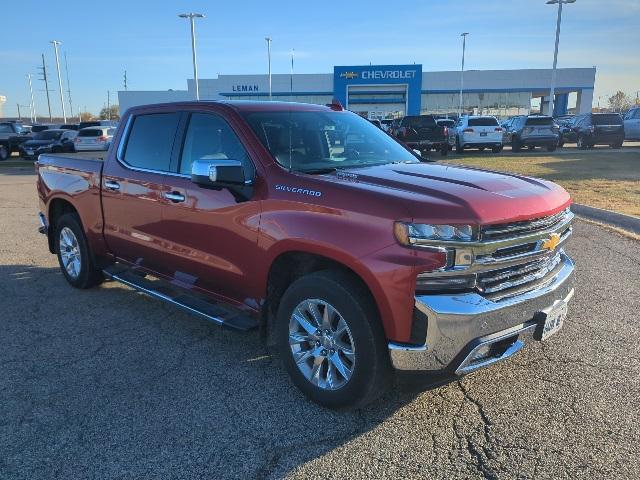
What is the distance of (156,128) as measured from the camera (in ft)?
16.1

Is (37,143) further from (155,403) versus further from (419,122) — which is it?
(155,403)

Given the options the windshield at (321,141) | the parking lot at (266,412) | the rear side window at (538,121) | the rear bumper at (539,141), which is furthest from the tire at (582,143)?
the windshield at (321,141)

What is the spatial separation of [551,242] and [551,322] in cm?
50

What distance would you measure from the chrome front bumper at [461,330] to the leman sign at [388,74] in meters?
52.3

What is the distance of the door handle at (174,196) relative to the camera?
432 centimetres

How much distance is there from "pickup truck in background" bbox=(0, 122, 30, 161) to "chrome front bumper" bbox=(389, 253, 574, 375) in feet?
103

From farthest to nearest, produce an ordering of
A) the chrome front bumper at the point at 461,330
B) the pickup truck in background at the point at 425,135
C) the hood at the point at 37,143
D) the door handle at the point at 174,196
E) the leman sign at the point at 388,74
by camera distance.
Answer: the leman sign at the point at 388,74 < the hood at the point at 37,143 < the pickup truck in background at the point at 425,135 < the door handle at the point at 174,196 < the chrome front bumper at the point at 461,330

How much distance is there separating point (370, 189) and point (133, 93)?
7451 centimetres

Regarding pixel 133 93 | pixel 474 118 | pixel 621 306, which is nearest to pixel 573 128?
pixel 474 118

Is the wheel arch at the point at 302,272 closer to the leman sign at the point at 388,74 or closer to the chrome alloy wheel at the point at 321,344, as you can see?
the chrome alloy wheel at the point at 321,344

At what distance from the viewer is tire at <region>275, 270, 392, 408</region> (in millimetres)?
3123

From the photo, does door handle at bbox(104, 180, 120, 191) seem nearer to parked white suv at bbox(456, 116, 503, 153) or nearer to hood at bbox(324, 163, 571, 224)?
hood at bbox(324, 163, 571, 224)

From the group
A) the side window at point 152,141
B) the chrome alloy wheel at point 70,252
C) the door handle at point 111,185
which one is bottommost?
the chrome alloy wheel at point 70,252

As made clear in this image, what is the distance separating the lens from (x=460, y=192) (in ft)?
10.5
